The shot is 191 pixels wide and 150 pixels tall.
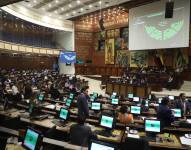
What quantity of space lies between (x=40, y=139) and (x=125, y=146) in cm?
177

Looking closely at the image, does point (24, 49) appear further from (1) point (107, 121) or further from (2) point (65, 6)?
(1) point (107, 121)

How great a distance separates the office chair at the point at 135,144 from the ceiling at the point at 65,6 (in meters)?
19.4

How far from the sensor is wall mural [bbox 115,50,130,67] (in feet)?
92.2

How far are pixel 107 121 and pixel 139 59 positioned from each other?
19.9 metres

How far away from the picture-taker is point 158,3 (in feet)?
65.8

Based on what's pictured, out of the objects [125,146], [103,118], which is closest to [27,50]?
[103,118]

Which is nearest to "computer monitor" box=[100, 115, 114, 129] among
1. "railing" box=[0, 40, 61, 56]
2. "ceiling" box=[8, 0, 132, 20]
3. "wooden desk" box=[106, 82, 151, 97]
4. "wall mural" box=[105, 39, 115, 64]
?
"wooden desk" box=[106, 82, 151, 97]

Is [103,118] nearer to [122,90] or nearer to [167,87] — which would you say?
[122,90]

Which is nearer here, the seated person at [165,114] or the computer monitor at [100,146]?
the computer monitor at [100,146]

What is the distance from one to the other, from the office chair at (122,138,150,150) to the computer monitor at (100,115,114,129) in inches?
65.3

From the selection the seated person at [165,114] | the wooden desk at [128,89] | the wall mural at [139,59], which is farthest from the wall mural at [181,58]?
the seated person at [165,114]

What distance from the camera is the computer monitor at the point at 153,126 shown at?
21.8 ft

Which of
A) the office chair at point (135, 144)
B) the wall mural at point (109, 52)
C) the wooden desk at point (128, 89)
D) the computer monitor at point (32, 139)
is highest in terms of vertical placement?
the wall mural at point (109, 52)

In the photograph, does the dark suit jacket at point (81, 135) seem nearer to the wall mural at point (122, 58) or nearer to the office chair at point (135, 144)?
the office chair at point (135, 144)
